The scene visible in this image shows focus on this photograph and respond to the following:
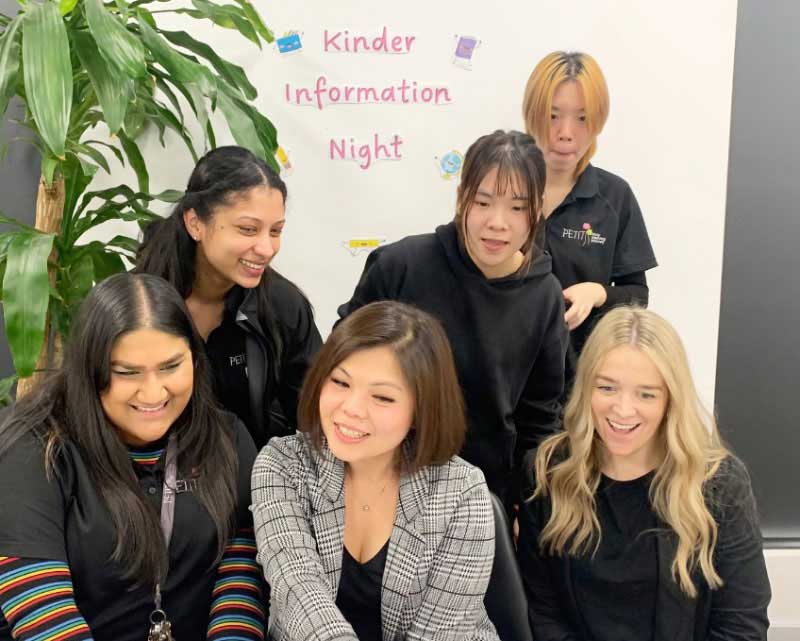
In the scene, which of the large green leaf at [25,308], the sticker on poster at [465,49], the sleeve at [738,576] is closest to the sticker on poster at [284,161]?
the sticker on poster at [465,49]

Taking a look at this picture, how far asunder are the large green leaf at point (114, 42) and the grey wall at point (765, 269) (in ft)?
5.62

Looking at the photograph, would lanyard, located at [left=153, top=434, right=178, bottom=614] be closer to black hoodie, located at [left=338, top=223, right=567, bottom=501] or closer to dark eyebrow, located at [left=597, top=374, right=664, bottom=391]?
black hoodie, located at [left=338, top=223, right=567, bottom=501]

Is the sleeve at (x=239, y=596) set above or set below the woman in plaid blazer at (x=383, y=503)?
below

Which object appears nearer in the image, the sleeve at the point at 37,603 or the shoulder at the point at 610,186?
the sleeve at the point at 37,603

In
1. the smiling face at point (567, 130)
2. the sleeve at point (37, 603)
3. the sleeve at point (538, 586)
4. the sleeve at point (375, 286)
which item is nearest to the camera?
the sleeve at point (37, 603)

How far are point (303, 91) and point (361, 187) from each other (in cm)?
32

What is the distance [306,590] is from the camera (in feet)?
4.13

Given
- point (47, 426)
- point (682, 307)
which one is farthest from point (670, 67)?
point (47, 426)

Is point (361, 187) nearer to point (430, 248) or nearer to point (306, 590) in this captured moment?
point (430, 248)

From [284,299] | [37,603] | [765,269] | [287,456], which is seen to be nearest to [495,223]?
[284,299]

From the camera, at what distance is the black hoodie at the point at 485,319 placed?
1646 millimetres

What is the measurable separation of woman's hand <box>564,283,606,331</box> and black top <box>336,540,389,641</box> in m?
0.77

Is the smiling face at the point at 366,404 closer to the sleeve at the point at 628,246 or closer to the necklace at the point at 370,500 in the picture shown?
the necklace at the point at 370,500

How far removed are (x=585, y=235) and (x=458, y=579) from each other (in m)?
1.00
